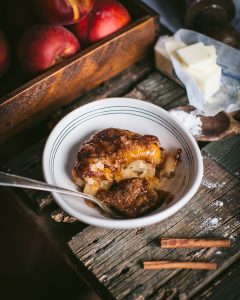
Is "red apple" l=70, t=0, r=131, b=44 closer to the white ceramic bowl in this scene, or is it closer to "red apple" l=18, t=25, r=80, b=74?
"red apple" l=18, t=25, r=80, b=74

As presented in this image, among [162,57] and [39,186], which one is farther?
[162,57]

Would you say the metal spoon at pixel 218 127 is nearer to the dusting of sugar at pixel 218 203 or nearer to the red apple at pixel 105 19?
the dusting of sugar at pixel 218 203

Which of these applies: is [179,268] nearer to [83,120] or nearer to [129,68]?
[83,120]

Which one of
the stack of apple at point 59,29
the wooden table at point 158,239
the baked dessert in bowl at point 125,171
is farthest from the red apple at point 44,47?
the baked dessert in bowl at point 125,171

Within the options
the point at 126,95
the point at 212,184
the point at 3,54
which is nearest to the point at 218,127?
the point at 212,184

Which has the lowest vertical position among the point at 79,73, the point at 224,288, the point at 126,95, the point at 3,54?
the point at 224,288

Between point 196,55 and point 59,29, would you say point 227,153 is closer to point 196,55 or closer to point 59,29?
point 196,55
